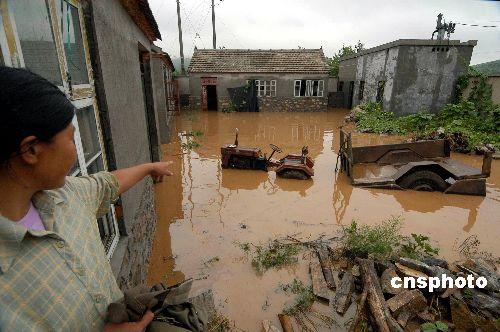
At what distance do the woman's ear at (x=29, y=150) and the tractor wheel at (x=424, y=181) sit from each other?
8.46 meters

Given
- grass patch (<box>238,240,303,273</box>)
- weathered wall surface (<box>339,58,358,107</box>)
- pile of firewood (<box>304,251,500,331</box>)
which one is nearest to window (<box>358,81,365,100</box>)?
weathered wall surface (<box>339,58,358,107</box>)

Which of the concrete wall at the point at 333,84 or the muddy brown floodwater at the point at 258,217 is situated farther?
the concrete wall at the point at 333,84

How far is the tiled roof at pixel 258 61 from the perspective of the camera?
75.5ft

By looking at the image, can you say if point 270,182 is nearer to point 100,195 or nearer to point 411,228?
point 411,228

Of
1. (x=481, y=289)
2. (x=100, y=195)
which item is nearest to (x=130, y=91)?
(x=100, y=195)

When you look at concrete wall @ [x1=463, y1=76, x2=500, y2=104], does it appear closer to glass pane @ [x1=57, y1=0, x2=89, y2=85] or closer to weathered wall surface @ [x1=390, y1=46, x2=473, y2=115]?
weathered wall surface @ [x1=390, y1=46, x2=473, y2=115]

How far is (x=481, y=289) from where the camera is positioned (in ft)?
13.2

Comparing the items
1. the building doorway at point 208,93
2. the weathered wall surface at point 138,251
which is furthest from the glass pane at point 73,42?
the building doorway at point 208,93

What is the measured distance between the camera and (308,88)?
2325 centimetres

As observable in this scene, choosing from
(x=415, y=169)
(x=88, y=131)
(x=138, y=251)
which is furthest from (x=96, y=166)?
(x=415, y=169)

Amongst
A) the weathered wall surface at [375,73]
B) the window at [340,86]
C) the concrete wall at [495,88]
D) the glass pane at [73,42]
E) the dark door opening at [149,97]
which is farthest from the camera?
the window at [340,86]

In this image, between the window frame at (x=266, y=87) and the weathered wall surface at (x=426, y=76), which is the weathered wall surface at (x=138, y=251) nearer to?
the weathered wall surface at (x=426, y=76)

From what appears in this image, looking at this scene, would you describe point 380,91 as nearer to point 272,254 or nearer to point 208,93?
point 208,93

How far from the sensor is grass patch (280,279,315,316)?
4094 mm
